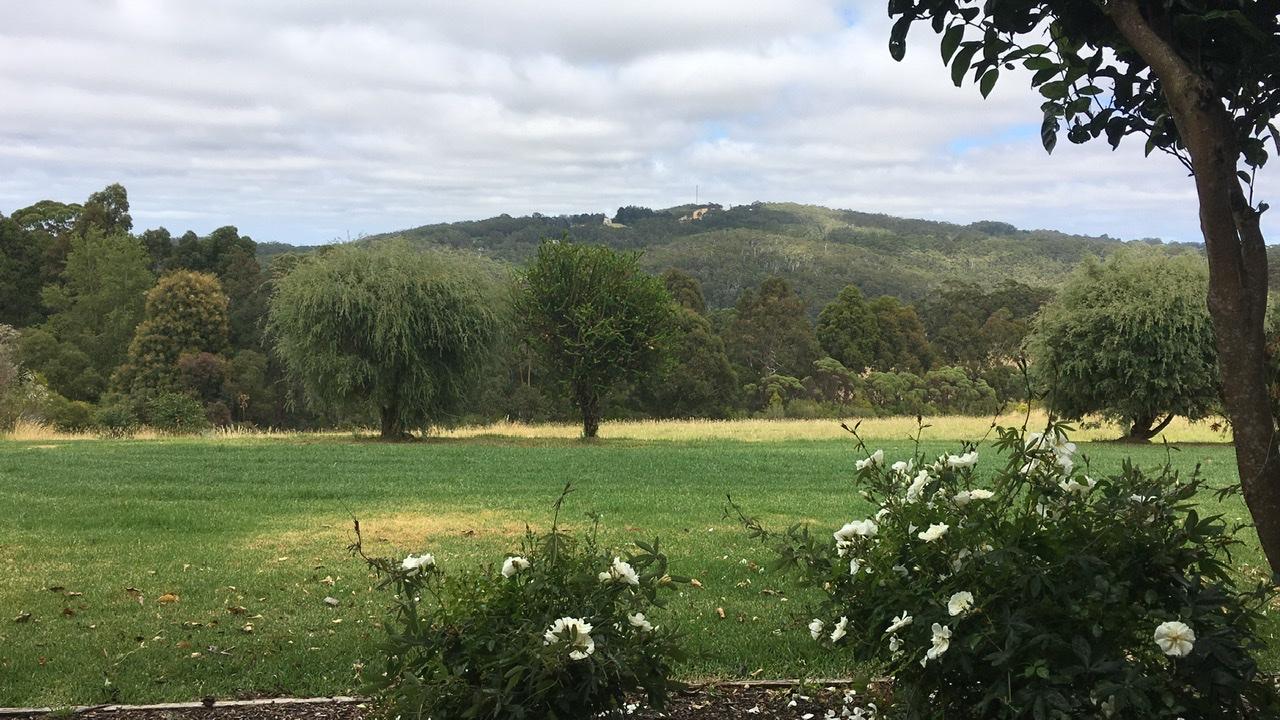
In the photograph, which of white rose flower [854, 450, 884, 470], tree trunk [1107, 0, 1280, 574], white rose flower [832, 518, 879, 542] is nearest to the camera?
tree trunk [1107, 0, 1280, 574]

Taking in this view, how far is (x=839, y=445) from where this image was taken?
84.9 ft

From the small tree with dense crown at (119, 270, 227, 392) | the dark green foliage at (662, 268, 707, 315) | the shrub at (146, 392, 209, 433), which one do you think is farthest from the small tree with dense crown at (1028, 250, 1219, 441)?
the small tree with dense crown at (119, 270, 227, 392)

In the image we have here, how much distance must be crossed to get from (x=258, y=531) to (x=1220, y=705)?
881cm

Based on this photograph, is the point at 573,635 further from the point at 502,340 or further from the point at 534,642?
the point at 502,340

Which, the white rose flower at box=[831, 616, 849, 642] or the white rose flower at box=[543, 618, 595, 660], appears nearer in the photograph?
the white rose flower at box=[543, 618, 595, 660]

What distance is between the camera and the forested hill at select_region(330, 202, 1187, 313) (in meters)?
91.7

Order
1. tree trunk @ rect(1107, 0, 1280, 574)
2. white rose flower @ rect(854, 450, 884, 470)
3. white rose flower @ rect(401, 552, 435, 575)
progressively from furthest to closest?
white rose flower @ rect(854, 450, 884, 470) < white rose flower @ rect(401, 552, 435, 575) < tree trunk @ rect(1107, 0, 1280, 574)

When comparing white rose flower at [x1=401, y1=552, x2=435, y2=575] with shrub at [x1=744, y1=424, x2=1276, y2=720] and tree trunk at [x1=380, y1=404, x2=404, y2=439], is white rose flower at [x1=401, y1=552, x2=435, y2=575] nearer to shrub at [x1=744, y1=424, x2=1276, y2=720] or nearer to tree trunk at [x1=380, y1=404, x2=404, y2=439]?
shrub at [x1=744, y1=424, x2=1276, y2=720]

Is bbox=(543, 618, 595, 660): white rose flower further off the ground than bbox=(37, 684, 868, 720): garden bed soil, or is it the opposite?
bbox=(543, 618, 595, 660): white rose flower

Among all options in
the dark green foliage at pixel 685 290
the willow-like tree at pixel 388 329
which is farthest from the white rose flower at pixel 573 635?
the dark green foliage at pixel 685 290

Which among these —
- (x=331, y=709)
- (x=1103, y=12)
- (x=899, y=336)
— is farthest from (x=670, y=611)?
(x=899, y=336)

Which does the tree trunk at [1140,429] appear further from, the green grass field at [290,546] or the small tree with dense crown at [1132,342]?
the green grass field at [290,546]

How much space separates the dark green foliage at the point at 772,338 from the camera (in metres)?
57.4

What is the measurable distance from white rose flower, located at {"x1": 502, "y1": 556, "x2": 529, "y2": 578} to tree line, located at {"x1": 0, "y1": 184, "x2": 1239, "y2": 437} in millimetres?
1540
